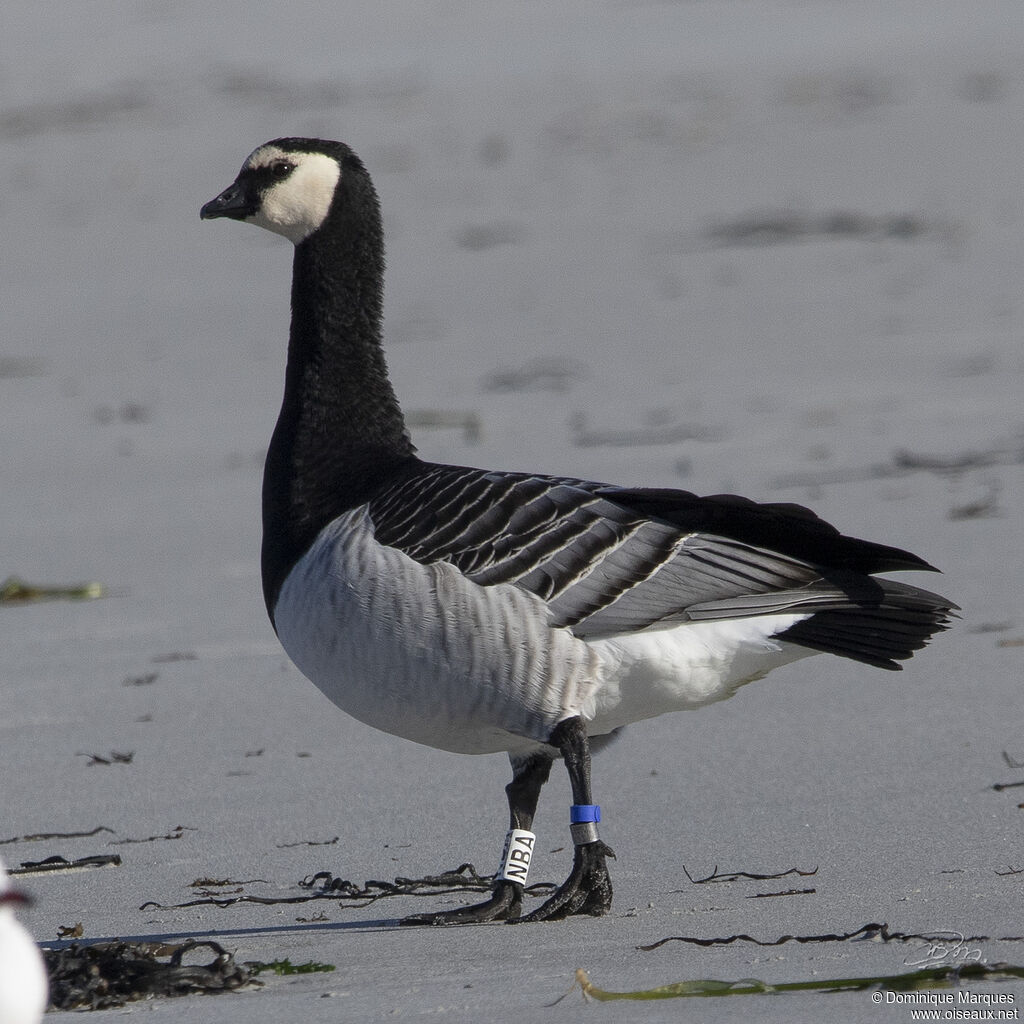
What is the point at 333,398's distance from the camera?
5.00 metres

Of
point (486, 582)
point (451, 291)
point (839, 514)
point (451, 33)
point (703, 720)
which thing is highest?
point (451, 33)

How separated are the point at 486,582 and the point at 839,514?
3.90 m

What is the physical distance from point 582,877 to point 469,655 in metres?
0.57

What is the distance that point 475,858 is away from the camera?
14.9ft

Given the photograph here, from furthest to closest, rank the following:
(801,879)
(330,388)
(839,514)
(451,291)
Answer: (451,291)
(839,514)
(330,388)
(801,879)

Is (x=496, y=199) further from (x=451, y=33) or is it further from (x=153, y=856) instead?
(x=153, y=856)

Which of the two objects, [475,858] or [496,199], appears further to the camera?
[496,199]

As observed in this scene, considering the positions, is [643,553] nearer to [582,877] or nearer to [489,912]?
[582,877]

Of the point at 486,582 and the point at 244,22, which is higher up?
the point at 244,22

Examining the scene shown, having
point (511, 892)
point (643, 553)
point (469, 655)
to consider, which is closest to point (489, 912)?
point (511, 892)

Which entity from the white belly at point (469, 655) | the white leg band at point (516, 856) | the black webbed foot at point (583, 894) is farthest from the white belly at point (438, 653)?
the black webbed foot at point (583, 894)

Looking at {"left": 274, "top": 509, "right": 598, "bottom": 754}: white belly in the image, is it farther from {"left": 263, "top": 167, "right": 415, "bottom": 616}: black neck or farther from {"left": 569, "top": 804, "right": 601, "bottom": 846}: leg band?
{"left": 263, "top": 167, "right": 415, "bottom": 616}: black neck

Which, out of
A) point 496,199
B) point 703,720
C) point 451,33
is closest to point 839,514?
point 703,720

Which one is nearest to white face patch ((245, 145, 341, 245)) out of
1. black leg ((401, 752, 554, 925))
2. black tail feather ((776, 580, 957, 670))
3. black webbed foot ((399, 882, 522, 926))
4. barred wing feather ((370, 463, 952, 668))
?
barred wing feather ((370, 463, 952, 668))
